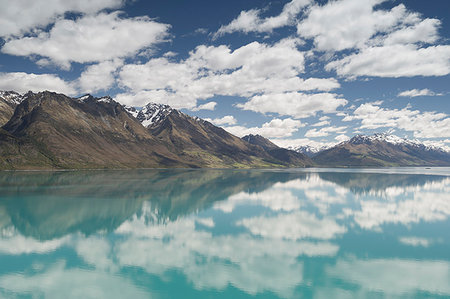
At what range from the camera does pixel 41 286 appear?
31000 millimetres

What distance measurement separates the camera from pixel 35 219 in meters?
65.3

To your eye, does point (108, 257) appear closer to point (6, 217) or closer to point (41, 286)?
point (41, 286)

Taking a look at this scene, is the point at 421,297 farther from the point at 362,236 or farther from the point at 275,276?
the point at 362,236

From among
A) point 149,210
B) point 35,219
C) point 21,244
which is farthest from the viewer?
point 149,210

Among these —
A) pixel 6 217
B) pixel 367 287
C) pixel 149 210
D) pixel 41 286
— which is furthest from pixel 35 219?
pixel 367 287

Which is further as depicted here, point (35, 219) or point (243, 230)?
point (35, 219)

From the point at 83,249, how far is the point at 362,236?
162ft

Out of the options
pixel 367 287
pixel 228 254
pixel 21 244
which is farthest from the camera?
pixel 21 244

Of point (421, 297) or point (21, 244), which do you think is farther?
point (21, 244)

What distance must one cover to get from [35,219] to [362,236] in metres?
70.6

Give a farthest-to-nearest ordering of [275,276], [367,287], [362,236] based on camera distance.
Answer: [362,236] < [275,276] < [367,287]

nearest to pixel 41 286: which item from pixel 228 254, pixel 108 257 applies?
pixel 108 257

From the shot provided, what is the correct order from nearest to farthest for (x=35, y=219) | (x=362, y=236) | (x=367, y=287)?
(x=367, y=287) < (x=362, y=236) < (x=35, y=219)

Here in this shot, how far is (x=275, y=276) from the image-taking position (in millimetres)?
34344
